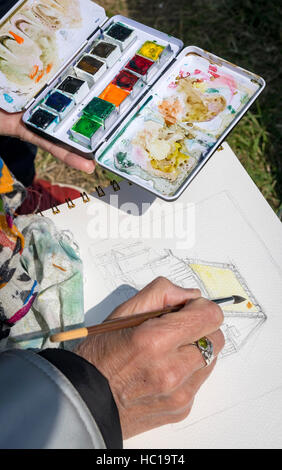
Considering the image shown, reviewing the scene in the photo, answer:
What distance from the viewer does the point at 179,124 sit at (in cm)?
130

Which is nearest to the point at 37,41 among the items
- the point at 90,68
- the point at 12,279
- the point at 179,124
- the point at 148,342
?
the point at 90,68

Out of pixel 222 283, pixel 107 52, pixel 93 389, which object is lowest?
pixel 93 389

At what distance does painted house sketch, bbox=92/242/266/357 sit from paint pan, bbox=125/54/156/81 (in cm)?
50

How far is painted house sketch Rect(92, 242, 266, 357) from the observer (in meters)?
1.13

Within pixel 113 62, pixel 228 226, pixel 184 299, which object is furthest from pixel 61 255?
pixel 113 62

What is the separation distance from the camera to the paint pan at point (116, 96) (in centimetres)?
128

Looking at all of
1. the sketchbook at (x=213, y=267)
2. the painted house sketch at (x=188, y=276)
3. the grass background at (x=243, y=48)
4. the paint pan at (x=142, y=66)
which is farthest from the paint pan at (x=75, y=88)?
the grass background at (x=243, y=48)

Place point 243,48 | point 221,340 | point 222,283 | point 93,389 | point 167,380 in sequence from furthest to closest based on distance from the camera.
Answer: point 243,48
point 222,283
point 221,340
point 167,380
point 93,389

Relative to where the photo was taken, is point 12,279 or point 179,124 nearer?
point 12,279

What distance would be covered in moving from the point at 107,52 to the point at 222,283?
2.44 ft

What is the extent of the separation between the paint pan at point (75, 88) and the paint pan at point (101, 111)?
0.14ft

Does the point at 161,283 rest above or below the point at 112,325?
above

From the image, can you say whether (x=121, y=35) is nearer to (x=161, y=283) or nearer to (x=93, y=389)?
(x=161, y=283)

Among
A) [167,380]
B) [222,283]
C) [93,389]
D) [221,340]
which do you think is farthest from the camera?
[222,283]
